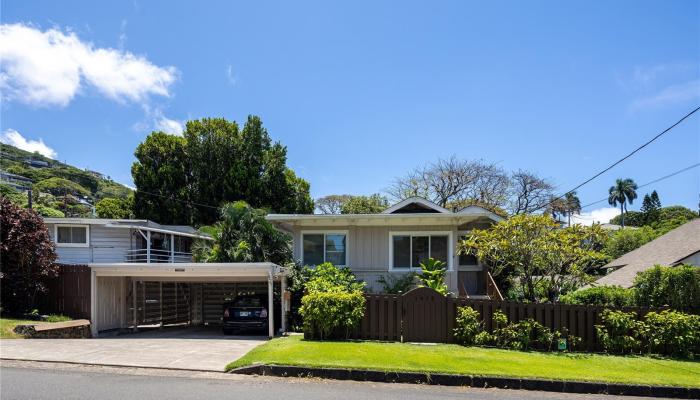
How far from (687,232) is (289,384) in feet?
66.8

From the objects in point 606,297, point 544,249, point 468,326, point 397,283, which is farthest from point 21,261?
point 606,297

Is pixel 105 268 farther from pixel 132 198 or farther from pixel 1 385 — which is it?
pixel 132 198

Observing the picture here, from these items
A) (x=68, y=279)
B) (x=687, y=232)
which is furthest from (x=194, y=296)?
(x=687, y=232)

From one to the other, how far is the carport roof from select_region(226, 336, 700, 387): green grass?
9.25 feet

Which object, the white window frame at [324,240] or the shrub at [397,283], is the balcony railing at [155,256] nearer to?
the white window frame at [324,240]

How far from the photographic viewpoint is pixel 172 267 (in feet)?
48.3

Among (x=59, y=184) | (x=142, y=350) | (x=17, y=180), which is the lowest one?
(x=142, y=350)

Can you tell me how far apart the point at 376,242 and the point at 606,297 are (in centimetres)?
743

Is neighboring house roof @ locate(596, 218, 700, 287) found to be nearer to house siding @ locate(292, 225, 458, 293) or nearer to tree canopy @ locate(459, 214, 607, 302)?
tree canopy @ locate(459, 214, 607, 302)

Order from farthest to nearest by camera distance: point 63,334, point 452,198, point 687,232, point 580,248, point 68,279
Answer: point 452,198 → point 687,232 → point 68,279 → point 63,334 → point 580,248

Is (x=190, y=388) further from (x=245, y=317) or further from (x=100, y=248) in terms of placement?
(x=100, y=248)

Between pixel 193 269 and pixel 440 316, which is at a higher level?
pixel 193 269

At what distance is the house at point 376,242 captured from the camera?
1678 cm

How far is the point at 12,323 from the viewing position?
1448cm
